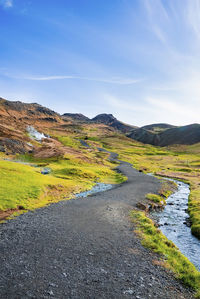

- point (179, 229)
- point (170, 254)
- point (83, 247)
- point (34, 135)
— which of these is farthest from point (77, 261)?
point (34, 135)

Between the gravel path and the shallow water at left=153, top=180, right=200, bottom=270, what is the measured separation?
18.7ft

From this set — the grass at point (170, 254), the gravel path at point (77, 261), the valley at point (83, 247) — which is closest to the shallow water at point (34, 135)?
the valley at point (83, 247)

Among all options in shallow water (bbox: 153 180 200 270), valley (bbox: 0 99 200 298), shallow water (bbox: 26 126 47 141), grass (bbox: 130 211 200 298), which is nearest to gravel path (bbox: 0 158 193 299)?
valley (bbox: 0 99 200 298)

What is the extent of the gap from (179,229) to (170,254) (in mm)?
10378

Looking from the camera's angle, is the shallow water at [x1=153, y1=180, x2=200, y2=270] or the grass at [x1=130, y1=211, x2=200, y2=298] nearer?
the grass at [x1=130, y1=211, x2=200, y2=298]

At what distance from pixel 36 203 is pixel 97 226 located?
14511mm

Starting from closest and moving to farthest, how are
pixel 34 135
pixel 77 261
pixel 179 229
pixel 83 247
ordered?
pixel 77 261, pixel 83 247, pixel 179 229, pixel 34 135

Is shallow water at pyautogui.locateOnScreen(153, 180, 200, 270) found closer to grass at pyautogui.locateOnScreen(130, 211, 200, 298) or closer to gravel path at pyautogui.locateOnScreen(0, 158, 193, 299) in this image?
grass at pyautogui.locateOnScreen(130, 211, 200, 298)

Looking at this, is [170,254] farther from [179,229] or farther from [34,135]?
[34,135]

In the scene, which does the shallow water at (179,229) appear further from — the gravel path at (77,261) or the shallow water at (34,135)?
the shallow water at (34,135)

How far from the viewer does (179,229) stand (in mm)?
30875

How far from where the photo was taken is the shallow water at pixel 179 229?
78.7 ft

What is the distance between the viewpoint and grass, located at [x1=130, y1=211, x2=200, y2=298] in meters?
17.4

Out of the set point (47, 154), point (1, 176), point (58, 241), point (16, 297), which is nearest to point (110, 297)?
point (16, 297)
